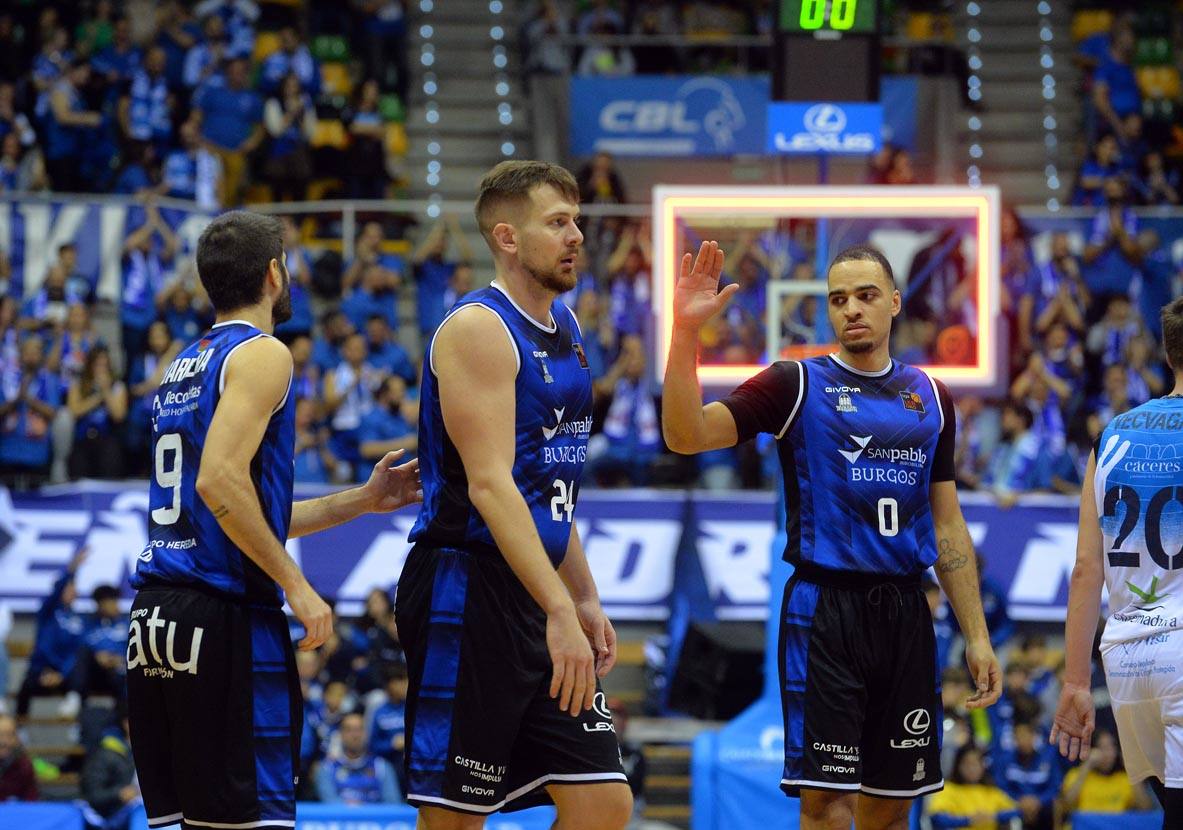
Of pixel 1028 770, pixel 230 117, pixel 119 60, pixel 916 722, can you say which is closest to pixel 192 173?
pixel 230 117

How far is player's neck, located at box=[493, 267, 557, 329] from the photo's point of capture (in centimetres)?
A: 573

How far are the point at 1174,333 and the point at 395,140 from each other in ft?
51.5

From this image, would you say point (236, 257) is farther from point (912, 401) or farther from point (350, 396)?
point (350, 396)

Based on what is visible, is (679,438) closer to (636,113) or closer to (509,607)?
(509,607)

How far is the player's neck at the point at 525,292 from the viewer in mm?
5734

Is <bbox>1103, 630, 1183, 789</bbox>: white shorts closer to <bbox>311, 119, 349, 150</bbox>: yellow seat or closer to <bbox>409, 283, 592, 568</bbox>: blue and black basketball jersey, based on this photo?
<bbox>409, 283, 592, 568</bbox>: blue and black basketball jersey

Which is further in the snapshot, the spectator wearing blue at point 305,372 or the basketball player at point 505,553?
the spectator wearing blue at point 305,372

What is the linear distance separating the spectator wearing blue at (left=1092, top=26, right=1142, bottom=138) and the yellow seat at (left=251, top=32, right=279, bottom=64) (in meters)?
10.0

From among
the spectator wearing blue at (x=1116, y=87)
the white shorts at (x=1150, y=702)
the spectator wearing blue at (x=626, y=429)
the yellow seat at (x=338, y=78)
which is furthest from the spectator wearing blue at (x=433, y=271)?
the white shorts at (x=1150, y=702)

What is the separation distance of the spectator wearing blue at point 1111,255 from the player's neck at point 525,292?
12820 mm

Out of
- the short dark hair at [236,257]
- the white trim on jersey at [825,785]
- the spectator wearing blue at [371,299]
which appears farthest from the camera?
the spectator wearing blue at [371,299]

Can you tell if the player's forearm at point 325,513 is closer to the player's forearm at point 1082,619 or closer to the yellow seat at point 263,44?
the player's forearm at point 1082,619

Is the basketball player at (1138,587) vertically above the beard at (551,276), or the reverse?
the beard at (551,276)

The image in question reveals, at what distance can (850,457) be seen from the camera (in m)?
6.30
